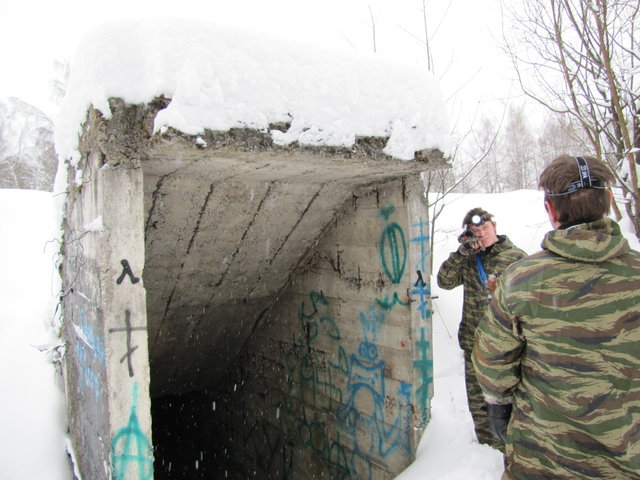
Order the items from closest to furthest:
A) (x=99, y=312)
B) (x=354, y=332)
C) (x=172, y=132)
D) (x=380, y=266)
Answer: (x=172, y=132) < (x=99, y=312) < (x=380, y=266) < (x=354, y=332)

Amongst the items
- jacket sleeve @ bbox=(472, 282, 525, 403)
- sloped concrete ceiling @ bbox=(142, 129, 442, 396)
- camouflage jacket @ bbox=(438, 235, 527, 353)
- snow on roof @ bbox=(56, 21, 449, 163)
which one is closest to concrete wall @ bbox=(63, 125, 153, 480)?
sloped concrete ceiling @ bbox=(142, 129, 442, 396)

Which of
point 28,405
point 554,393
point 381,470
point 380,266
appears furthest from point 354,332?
point 28,405

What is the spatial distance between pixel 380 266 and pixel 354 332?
0.60 metres

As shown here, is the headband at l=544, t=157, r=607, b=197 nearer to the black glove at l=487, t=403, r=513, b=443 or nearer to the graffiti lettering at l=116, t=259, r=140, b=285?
the black glove at l=487, t=403, r=513, b=443

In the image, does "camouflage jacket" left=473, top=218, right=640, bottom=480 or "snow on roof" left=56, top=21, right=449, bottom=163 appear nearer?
"camouflage jacket" left=473, top=218, right=640, bottom=480

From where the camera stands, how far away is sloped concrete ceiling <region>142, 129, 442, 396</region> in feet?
8.12

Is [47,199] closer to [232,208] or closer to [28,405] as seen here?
[28,405]

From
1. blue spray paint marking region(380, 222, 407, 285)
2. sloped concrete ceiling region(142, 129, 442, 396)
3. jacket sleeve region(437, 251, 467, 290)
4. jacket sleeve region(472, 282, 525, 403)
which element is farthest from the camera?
blue spray paint marking region(380, 222, 407, 285)

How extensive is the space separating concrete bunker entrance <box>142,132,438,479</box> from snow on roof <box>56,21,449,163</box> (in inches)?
5.9

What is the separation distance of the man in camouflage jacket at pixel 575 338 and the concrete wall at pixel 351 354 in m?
1.48

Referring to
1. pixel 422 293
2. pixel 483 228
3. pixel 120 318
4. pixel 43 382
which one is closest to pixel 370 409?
pixel 422 293

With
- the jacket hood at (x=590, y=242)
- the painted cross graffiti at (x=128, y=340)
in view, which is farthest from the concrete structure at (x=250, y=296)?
the jacket hood at (x=590, y=242)

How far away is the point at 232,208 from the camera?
3.25 metres

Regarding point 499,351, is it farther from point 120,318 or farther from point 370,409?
point 370,409
